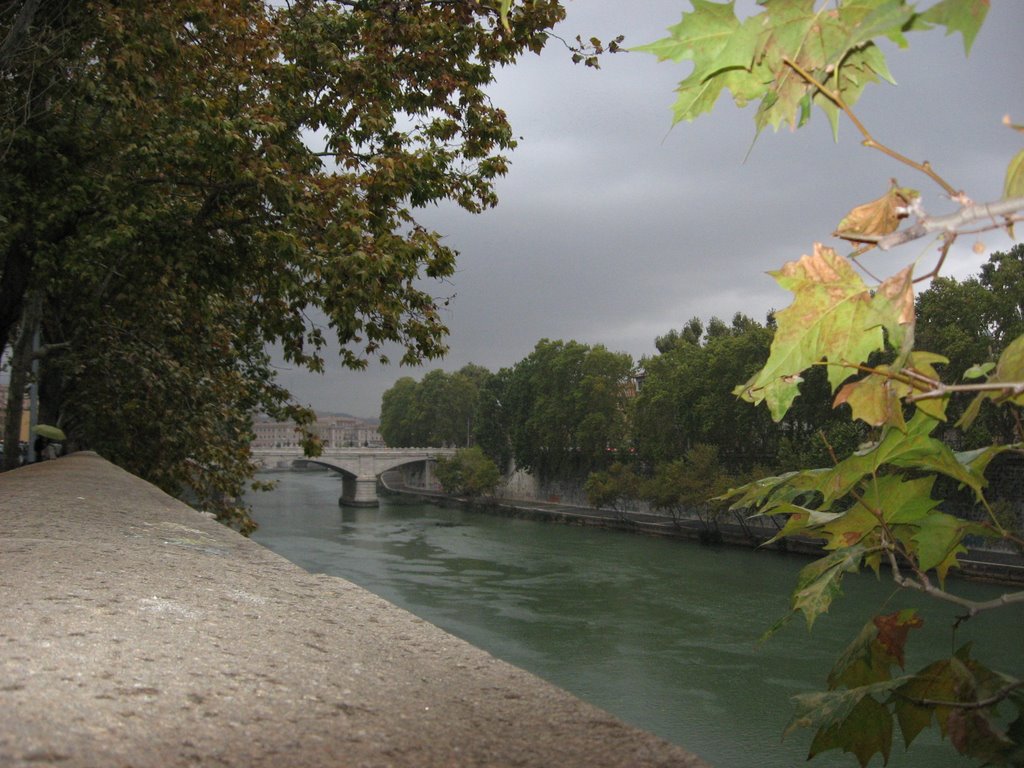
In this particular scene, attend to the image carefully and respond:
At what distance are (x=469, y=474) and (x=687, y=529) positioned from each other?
18828 mm

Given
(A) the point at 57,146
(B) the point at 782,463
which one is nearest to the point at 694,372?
(B) the point at 782,463

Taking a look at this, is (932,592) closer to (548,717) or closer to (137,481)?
(548,717)

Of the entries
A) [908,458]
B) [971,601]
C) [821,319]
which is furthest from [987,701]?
[821,319]

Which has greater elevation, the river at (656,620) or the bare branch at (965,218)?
the bare branch at (965,218)

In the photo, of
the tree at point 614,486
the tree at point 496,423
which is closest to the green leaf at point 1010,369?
the tree at point 614,486

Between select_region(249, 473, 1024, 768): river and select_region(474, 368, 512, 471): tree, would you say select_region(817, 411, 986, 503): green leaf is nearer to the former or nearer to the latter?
select_region(249, 473, 1024, 768): river

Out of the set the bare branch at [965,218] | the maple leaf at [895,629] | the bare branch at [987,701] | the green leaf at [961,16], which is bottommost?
the bare branch at [987,701]

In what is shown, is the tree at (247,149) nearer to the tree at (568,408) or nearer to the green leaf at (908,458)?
the green leaf at (908,458)

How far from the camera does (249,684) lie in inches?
48.1

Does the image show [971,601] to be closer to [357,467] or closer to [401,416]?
[357,467]

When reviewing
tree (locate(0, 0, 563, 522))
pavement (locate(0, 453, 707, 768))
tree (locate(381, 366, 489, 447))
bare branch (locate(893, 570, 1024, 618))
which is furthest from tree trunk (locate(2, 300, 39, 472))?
tree (locate(381, 366, 489, 447))

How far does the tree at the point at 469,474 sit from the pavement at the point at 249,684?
4729 cm

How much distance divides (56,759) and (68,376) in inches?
372

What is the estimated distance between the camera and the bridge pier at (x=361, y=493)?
49.8 metres
